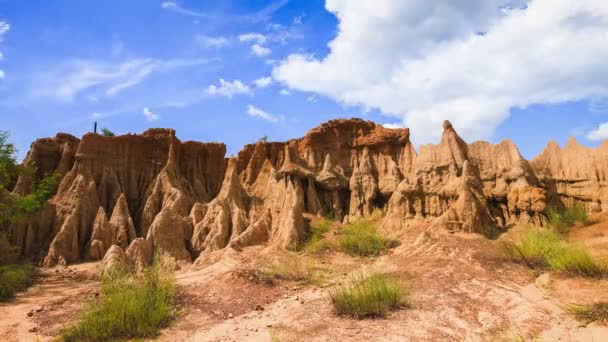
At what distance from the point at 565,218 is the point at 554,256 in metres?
9.19

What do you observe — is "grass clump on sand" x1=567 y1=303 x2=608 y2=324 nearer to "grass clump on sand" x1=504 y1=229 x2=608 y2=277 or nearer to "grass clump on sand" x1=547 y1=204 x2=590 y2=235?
"grass clump on sand" x1=504 y1=229 x2=608 y2=277

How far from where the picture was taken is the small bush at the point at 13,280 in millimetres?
13492

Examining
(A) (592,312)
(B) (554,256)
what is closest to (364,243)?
(B) (554,256)

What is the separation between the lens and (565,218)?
63.0ft

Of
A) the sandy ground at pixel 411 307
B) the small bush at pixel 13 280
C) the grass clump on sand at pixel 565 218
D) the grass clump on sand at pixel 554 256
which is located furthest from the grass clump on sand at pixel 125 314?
the grass clump on sand at pixel 565 218

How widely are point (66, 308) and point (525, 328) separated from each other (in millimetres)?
10739

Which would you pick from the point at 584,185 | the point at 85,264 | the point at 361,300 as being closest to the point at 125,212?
the point at 85,264

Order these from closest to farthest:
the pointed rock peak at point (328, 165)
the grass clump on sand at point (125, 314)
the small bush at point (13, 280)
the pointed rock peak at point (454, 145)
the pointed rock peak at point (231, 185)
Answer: the grass clump on sand at point (125, 314) < the small bush at point (13, 280) < the pointed rock peak at point (454, 145) < the pointed rock peak at point (231, 185) < the pointed rock peak at point (328, 165)

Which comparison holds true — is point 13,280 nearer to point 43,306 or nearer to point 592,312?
point 43,306

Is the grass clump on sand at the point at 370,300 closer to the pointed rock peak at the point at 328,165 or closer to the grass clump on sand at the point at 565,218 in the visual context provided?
the grass clump on sand at the point at 565,218

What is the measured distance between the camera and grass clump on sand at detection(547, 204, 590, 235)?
58.0 feet

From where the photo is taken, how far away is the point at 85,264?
19.6 m

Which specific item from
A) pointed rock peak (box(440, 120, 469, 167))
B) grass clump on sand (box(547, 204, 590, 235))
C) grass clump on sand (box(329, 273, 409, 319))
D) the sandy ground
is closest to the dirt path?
the sandy ground

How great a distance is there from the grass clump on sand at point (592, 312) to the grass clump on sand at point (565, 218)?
10025 mm
